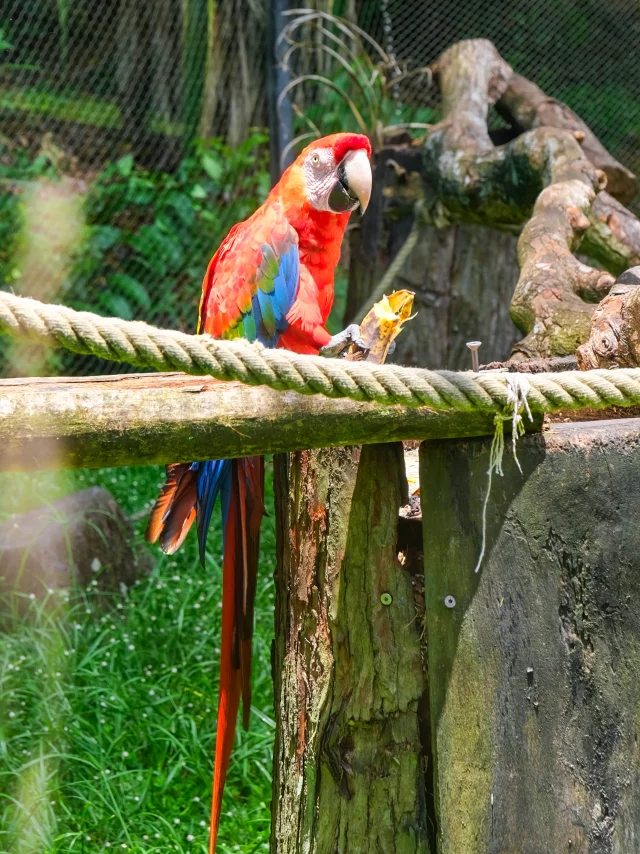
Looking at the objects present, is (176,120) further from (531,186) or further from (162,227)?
(531,186)

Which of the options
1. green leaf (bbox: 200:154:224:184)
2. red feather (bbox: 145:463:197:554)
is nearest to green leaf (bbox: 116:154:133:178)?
green leaf (bbox: 200:154:224:184)

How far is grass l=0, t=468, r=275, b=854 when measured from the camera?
159 cm

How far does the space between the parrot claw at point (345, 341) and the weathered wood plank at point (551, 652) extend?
0.96ft

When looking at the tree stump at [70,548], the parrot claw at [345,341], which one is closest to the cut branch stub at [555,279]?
the parrot claw at [345,341]

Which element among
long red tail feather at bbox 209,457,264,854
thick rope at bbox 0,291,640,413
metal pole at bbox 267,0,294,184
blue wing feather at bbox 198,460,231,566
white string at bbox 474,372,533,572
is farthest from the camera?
metal pole at bbox 267,0,294,184

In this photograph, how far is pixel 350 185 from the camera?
1617 millimetres

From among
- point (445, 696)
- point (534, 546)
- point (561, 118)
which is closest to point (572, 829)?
point (445, 696)

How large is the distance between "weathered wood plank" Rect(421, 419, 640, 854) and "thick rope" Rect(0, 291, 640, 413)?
65mm

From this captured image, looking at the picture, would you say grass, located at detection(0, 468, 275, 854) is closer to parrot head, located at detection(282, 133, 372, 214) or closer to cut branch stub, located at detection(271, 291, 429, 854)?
cut branch stub, located at detection(271, 291, 429, 854)

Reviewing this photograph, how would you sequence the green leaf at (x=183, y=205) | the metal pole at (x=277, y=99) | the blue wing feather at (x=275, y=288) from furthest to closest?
the green leaf at (x=183, y=205) < the metal pole at (x=277, y=99) < the blue wing feather at (x=275, y=288)

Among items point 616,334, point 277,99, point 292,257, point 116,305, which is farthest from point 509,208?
point 116,305

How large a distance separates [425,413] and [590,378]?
190 mm

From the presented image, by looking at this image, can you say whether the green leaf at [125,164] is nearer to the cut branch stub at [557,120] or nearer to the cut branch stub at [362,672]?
the cut branch stub at [557,120]

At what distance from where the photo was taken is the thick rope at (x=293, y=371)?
0.72m
